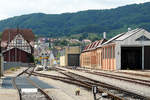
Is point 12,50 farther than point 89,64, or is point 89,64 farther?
point 12,50

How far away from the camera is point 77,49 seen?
337ft

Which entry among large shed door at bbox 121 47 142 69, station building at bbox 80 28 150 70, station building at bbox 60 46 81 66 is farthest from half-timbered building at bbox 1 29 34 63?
large shed door at bbox 121 47 142 69

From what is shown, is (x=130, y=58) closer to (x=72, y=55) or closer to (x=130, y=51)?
(x=130, y=51)

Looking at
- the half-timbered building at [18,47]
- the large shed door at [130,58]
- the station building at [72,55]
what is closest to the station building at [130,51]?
the large shed door at [130,58]

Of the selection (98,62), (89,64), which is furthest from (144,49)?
(89,64)

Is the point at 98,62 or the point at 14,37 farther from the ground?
the point at 14,37

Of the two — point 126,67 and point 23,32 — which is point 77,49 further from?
point 126,67

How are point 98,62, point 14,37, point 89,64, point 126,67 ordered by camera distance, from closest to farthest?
point 126,67
point 98,62
point 89,64
point 14,37

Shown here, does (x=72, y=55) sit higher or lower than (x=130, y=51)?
lower

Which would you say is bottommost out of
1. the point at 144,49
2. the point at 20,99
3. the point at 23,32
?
the point at 20,99

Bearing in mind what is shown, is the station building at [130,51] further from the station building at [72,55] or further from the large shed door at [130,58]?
the station building at [72,55]

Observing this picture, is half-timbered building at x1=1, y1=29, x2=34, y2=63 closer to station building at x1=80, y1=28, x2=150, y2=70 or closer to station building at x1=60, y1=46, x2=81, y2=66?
station building at x1=60, y1=46, x2=81, y2=66

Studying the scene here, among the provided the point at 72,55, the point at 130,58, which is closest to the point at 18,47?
the point at 72,55

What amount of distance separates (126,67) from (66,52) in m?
45.9
